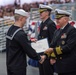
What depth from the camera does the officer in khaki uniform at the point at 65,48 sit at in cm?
451

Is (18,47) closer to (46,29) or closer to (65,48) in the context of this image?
(65,48)

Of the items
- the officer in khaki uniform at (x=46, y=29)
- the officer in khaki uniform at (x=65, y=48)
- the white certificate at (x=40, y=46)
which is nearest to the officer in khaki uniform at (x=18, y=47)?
the officer in khaki uniform at (x=65, y=48)

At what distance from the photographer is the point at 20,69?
15.4 feet

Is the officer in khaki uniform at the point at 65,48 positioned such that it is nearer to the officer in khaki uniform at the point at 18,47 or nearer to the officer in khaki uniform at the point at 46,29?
the officer in khaki uniform at the point at 18,47

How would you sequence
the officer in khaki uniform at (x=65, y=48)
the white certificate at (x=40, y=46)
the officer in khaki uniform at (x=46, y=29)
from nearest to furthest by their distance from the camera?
the officer in khaki uniform at (x=65, y=48) → the white certificate at (x=40, y=46) → the officer in khaki uniform at (x=46, y=29)

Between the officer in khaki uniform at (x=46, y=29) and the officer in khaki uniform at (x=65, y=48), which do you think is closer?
the officer in khaki uniform at (x=65, y=48)

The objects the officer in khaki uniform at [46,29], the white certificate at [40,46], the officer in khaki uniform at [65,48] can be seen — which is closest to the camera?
the officer in khaki uniform at [65,48]

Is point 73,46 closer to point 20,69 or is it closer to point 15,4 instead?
point 20,69

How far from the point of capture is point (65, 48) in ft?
14.7

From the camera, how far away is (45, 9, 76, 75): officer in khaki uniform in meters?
4.51

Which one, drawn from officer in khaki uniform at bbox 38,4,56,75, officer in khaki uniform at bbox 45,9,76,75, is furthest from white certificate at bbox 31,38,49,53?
officer in khaki uniform at bbox 38,4,56,75

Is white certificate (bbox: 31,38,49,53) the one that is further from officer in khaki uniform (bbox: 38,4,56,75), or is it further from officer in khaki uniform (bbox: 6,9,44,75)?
A: officer in khaki uniform (bbox: 38,4,56,75)

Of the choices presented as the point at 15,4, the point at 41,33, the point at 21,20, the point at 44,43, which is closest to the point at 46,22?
the point at 41,33

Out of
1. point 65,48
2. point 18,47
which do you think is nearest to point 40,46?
point 18,47
